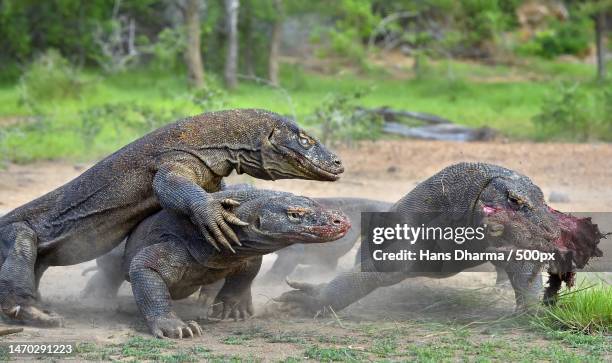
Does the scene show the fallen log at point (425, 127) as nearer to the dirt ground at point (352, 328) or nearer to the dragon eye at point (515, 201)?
the dirt ground at point (352, 328)

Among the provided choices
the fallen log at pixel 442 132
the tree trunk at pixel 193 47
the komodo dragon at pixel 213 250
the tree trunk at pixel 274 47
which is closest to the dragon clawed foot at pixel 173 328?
the komodo dragon at pixel 213 250

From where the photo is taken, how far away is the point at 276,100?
1483 centimetres

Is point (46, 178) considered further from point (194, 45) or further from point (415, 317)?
point (194, 45)

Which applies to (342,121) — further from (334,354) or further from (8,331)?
(334,354)

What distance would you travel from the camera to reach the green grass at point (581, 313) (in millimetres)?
4497

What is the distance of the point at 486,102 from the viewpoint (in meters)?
16.1

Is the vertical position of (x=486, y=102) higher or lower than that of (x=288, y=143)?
lower

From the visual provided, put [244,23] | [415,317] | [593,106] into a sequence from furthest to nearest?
[244,23] < [593,106] < [415,317]

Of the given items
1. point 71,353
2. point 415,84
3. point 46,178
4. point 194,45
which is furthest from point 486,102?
point 71,353

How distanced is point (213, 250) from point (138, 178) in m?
0.63

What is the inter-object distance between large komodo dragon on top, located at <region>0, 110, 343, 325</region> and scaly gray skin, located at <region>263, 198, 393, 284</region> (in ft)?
3.59

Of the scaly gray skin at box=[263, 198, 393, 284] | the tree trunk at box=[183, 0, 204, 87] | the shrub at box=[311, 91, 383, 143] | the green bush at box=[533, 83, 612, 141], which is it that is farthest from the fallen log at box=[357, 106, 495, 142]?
the scaly gray skin at box=[263, 198, 393, 284]

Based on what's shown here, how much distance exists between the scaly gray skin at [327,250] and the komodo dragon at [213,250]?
1.04m

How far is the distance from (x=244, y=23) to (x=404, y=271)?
50.3 ft
